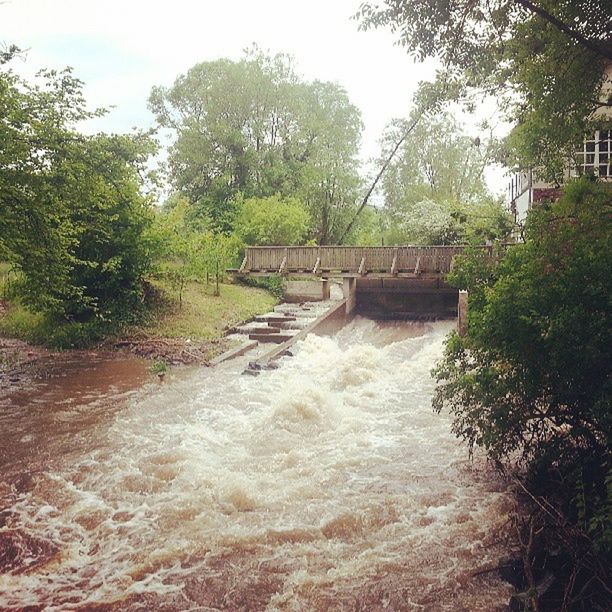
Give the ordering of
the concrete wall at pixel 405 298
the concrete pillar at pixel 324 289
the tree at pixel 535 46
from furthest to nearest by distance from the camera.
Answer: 1. the concrete pillar at pixel 324 289
2. the concrete wall at pixel 405 298
3. the tree at pixel 535 46

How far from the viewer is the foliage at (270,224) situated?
94.0ft

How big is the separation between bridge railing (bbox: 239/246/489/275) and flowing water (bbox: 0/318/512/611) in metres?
12.8

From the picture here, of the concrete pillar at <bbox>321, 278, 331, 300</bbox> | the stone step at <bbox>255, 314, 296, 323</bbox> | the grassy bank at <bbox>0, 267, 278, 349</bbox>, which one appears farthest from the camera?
the concrete pillar at <bbox>321, 278, 331, 300</bbox>

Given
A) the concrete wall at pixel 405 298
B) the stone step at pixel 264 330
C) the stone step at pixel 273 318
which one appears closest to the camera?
the stone step at pixel 264 330

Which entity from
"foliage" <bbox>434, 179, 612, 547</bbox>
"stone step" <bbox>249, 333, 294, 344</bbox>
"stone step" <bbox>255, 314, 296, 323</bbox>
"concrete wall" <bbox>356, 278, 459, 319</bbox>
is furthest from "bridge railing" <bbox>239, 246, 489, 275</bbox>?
"foliage" <bbox>434, 179, 612, 547</bbox>

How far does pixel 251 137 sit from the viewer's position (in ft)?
118

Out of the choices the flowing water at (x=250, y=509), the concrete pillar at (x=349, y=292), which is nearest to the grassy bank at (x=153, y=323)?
the concrete pillar at (x=349, y=292)

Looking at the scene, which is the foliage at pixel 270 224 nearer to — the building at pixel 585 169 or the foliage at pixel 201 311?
the foliage at pixel 201 311

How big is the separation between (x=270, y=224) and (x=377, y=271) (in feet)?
24.5

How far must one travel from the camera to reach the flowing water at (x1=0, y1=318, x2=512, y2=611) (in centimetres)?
494

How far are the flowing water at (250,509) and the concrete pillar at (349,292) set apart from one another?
45.4 ft

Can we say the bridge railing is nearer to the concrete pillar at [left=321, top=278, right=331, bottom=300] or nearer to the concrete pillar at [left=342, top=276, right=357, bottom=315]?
the concrete pillar at [left=342, top=276, right=357, bottom=315]

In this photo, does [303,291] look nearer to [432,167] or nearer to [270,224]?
[270,224]

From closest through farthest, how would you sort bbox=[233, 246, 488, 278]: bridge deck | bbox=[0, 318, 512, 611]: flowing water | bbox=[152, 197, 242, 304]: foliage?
1. bbox=[0, 318, 512, 611]: flowing water
2. bbox=[152, 197, 242, 304]: foliage
3. bbox=[233, 246, 488, 278]: bridge deck
